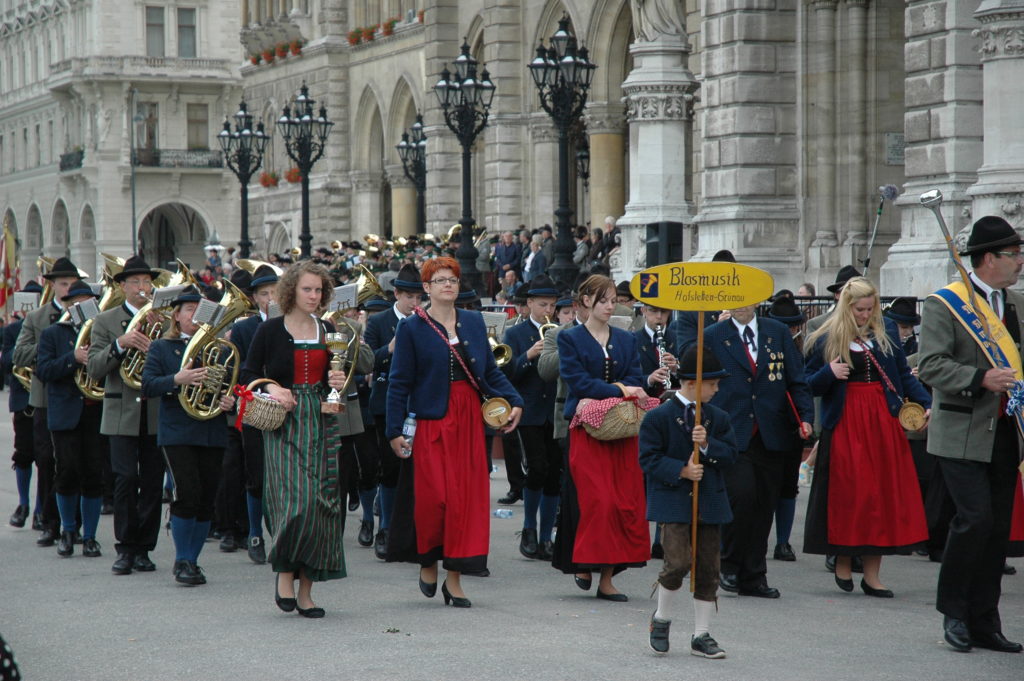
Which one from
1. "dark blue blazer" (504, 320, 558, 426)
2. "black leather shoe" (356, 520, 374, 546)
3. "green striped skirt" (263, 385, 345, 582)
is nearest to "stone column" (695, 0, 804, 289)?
"dark blue blazer" (504, 320, 558, 426)

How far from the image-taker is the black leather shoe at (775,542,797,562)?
10.9 meters

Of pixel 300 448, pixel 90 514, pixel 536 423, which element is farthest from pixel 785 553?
pixel 90 514

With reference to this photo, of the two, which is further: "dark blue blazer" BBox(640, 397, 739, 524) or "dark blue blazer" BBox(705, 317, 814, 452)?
"dark blue blazer" BBox(705, 317, 814, 452)

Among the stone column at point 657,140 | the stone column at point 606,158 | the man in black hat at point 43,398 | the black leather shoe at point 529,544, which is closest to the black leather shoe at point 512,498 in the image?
the black leather shoe at point 529,544

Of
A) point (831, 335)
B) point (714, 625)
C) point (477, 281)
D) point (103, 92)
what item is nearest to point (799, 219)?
point (477, 281)

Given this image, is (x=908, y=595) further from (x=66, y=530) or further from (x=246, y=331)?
(x=66, y=530)

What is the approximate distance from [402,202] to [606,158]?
48.4ft

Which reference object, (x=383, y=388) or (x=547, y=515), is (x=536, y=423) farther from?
(x=383, y=388)

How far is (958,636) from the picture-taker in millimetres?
7805

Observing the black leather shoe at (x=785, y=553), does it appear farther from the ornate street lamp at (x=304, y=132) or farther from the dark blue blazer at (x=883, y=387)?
the ornate street lamp at (x=304, y=132)

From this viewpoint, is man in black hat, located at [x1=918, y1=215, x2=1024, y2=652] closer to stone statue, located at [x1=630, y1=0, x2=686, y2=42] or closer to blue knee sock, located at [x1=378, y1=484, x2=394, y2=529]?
blue knee sock, located at [x1=378, y1=484, x2=394, y2=529]

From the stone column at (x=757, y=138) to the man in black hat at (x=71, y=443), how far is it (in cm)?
1074

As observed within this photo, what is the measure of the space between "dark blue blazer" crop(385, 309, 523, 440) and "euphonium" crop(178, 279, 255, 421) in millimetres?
1324

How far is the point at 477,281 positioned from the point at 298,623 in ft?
55.2
